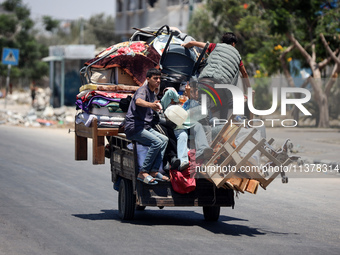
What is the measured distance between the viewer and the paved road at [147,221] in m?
7.86

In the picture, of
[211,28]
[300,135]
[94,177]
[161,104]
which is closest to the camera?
[161,104]

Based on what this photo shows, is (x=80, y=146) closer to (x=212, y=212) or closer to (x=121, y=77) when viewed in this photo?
(x=121, y=77)

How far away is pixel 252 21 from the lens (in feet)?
110

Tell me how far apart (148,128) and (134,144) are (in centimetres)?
28

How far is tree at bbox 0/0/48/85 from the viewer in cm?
6284

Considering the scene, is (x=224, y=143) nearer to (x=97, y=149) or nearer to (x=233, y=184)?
(x=233, y=184)

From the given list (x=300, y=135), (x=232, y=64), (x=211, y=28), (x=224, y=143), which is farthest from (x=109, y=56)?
(x=211, y=28)

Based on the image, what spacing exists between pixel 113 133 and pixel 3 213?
6.53 ft

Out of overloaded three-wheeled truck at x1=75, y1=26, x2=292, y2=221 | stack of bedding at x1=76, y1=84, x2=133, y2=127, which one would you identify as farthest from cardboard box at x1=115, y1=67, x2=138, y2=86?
stack of bedding at x1=76, y1=84, x2=133, y2=127

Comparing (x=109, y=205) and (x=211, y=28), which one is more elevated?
(x=211, y=28)

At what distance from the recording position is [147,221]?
32.0ft

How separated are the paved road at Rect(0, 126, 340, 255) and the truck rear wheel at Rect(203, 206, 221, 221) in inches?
5.1

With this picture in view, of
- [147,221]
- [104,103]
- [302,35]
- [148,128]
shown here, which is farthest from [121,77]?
[302,35]

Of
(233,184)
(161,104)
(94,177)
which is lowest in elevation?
(94,177)
